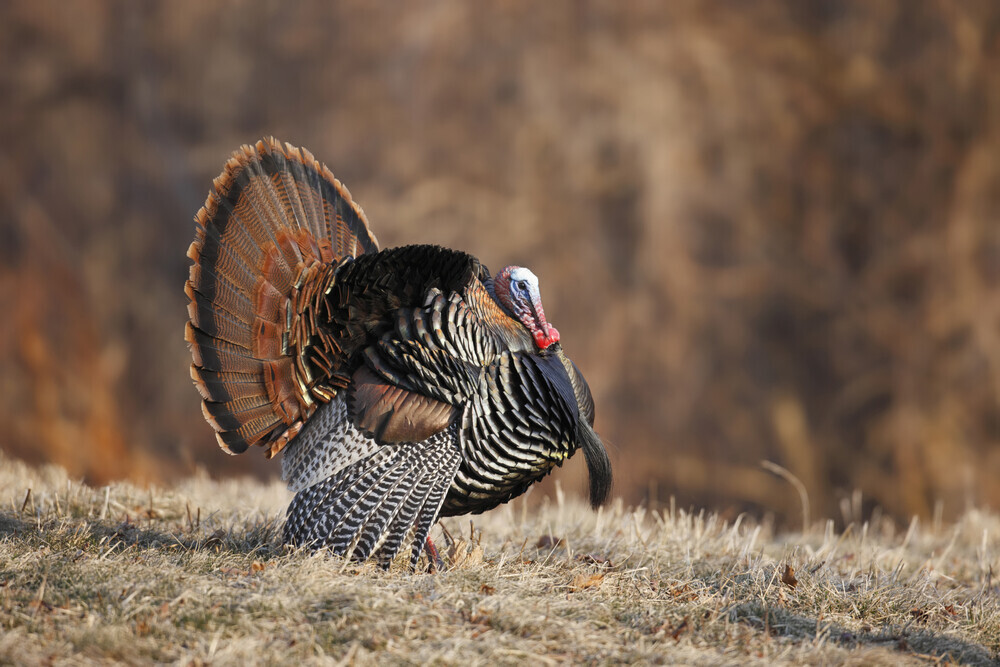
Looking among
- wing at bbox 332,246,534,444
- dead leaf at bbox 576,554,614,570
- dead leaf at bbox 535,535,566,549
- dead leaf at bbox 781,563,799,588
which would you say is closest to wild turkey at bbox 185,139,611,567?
wing at bbox 332,246,534,444

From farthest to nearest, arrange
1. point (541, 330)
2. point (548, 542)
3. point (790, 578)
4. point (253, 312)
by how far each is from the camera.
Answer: point (548, 542)
point (253, 312)
point (541, 330)
point (790, 578)

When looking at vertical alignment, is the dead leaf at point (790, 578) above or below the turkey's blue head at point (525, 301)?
below

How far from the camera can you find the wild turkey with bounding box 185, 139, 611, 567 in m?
3.56

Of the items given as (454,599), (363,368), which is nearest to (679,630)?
(454,599)

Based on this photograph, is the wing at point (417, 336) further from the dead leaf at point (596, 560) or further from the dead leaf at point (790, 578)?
the dead leaf at point (790, 578)

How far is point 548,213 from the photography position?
11.0m

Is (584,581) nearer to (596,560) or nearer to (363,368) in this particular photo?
(596,560)

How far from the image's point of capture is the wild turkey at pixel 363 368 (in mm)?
3562

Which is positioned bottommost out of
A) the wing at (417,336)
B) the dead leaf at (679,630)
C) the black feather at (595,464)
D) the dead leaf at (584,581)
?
the dead leaf at (679,630)

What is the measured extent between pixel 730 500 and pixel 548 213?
12.1ft

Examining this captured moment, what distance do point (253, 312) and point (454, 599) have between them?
5.21 feet

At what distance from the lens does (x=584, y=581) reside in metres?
3.35

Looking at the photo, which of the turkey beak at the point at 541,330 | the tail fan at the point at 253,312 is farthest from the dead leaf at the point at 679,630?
the tail fan at the point at 253,312

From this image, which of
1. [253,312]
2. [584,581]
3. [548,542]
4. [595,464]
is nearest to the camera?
[584,581]
